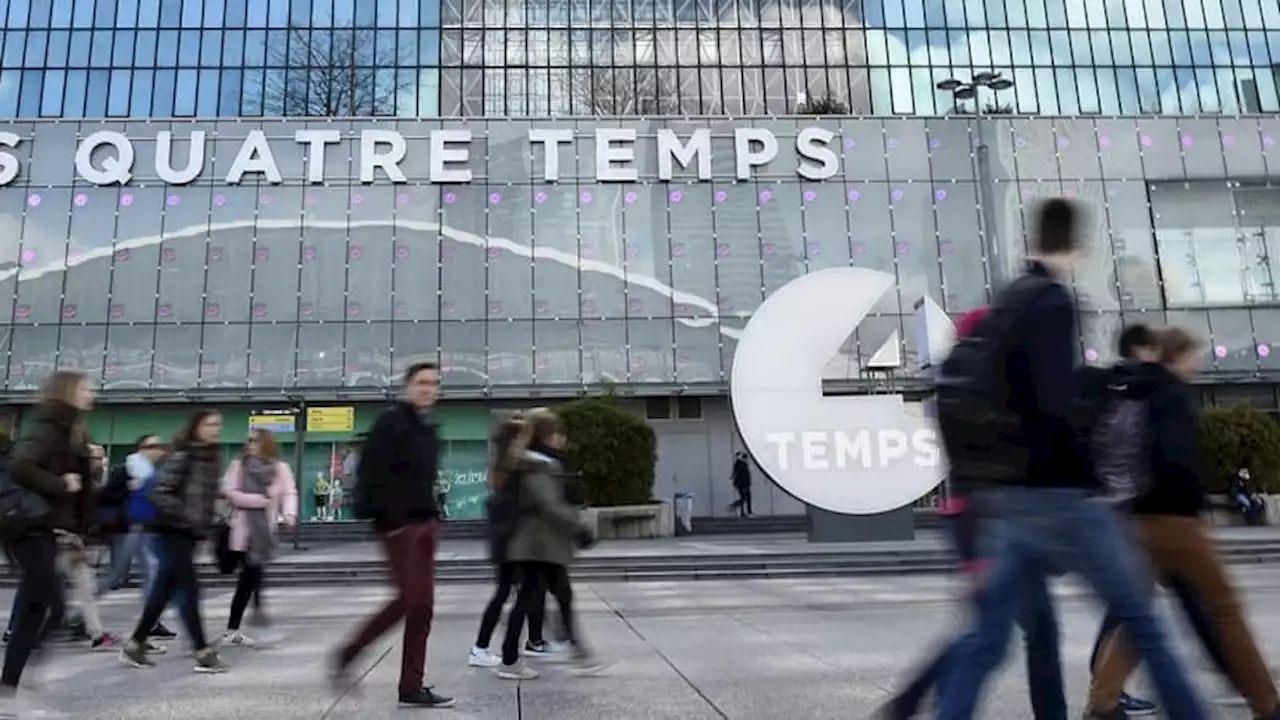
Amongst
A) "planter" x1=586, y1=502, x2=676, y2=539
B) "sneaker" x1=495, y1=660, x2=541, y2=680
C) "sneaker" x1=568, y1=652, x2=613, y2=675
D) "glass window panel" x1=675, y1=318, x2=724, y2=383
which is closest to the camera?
"sneaker" x1=495, y1=660, x2=541, y2=680

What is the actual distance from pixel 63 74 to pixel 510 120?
26402 mm

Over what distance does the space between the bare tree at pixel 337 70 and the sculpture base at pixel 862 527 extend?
3199 cm

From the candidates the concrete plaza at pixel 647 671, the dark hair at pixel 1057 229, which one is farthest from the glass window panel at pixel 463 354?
the dark hair at pixel 1057 229

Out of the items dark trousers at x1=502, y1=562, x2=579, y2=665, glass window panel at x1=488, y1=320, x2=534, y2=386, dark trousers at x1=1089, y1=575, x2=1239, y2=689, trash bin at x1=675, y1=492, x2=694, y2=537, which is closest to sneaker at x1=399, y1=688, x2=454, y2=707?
dark trousers at x1=502, y1=562, x2=579, y2=665

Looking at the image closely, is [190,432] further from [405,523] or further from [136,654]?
[405,523]

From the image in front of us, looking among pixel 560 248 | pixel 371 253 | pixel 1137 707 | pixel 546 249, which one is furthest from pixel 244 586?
pixel 371 253

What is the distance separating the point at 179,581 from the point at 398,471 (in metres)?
2.29

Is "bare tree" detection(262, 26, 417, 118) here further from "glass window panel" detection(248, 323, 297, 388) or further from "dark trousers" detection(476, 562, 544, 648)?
"dark trousers" detection(476, 562, 544, 648)

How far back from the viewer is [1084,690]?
5.16m

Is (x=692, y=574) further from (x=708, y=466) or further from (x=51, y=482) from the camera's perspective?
(x=708, y=466)

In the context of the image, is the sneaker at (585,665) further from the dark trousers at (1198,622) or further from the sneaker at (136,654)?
the dark trousers at (1198,622)

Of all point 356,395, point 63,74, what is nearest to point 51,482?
point 356,395

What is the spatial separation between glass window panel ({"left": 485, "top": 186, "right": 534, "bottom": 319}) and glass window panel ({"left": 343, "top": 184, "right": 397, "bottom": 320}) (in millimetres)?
3203

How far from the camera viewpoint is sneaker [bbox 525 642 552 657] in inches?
261
